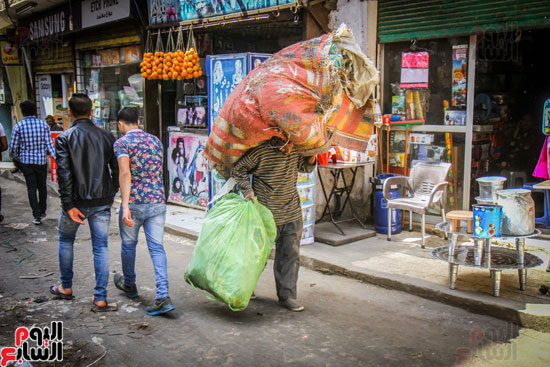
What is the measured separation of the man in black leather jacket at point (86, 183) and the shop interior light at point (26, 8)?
10.8 metres

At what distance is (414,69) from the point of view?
723 centimetres

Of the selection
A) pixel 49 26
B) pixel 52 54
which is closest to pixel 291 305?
pixel 49 26

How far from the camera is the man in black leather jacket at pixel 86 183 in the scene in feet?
15.0

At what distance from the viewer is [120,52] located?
11258 mm

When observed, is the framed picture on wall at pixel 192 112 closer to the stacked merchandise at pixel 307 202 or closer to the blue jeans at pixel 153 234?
the stacked merchandise at pixel 307 202

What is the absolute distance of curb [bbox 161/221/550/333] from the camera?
4383 mm

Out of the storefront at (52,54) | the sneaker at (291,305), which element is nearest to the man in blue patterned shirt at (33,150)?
the storefront at (52,54)

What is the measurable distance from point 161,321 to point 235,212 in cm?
116

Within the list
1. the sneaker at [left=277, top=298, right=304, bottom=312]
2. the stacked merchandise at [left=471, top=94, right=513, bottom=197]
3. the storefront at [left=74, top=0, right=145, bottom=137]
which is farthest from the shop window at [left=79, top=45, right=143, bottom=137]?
the sneaker at [left=277, top=298, right=304, bottom=312]

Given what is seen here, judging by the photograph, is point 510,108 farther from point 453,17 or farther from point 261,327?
point 261,327

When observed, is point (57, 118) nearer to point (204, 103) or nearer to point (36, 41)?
point (36, 41)

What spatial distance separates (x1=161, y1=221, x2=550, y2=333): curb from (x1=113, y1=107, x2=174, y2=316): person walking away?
2.07 m

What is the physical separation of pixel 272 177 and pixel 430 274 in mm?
2195

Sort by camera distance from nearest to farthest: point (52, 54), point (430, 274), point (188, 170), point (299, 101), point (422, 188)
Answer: point (299, 101)
point (430, 274)
point (422, 188)
point (188, 170)
point (52, 54)
